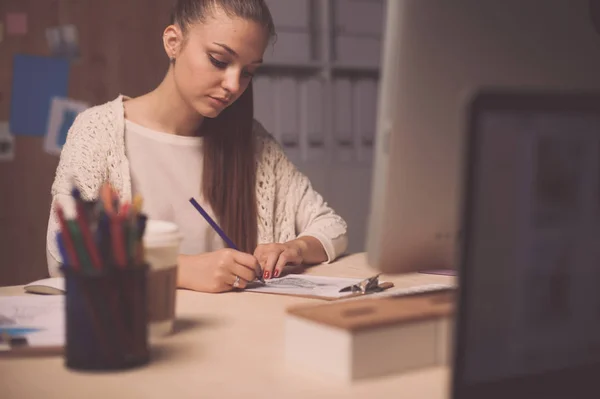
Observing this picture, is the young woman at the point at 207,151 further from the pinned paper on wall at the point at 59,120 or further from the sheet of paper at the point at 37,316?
the pinned paper on wall at the point at 59,120

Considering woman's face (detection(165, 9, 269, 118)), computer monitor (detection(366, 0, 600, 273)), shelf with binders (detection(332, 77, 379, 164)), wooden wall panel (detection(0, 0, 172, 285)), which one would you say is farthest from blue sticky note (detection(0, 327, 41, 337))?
shelf with binders (detection(332, 77, 379, 164))

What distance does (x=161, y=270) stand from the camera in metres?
0.84

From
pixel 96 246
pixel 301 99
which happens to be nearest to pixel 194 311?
pixel 96 246

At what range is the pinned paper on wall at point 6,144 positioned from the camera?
2.49m

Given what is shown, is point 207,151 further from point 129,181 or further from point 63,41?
point 63,41

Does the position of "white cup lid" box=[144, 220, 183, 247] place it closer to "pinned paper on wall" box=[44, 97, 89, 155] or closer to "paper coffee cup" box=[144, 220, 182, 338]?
"paper coffee cup" box=[144, 220, 182, 338]

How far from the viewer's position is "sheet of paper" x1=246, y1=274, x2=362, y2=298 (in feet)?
3.80

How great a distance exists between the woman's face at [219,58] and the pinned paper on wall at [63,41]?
0.99 m

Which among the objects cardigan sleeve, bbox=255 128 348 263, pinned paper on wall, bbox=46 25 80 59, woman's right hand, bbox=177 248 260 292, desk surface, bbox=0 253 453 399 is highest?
pinned paper on wall, bbox=46 25 80 59

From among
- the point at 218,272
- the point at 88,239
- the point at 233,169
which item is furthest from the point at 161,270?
the point at 233,169

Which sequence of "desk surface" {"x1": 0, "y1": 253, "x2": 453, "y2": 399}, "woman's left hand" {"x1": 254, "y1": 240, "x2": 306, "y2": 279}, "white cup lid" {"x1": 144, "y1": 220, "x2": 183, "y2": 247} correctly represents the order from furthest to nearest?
"woman's left hand" {"x1": 254, "y1": 240, "x2": 306, "y2": 279}
"white cup lid" {"x1": 144, "y1": 220, "x2": 183, "y2": 247}
"desk surface" {"x1": 0, "y1": 253, "x2": 453, "y2": 399}

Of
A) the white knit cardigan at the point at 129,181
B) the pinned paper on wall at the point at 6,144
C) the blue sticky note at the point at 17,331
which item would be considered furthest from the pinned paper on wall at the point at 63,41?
the blue sticky note at the point at 17,331

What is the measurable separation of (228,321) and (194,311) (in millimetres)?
84

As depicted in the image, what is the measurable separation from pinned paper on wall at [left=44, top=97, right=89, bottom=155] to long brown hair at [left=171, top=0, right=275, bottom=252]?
841 millimetres
